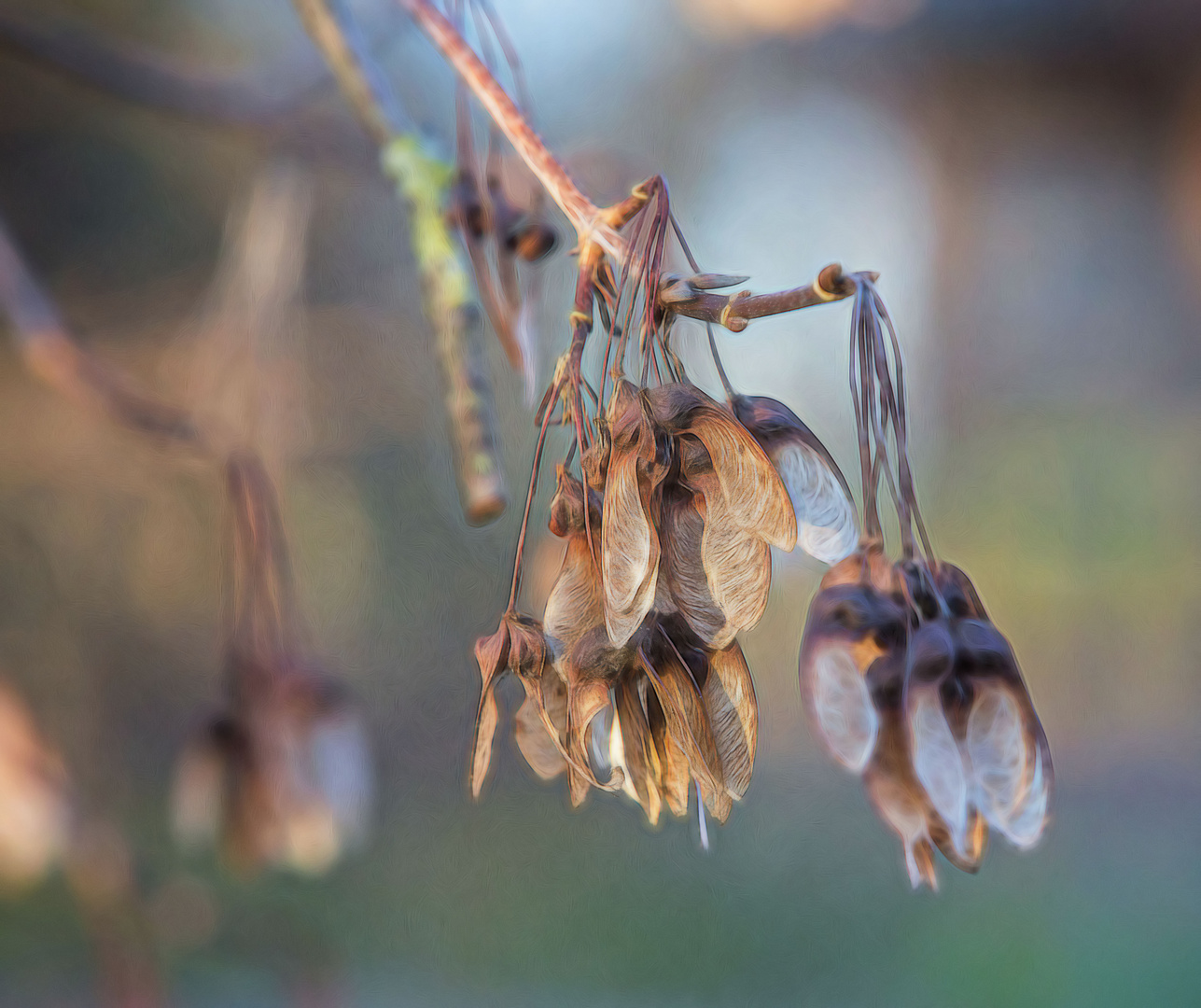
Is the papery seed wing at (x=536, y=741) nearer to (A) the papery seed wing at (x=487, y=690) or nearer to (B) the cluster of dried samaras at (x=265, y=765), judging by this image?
(A) the papery seed wing at (x=487, y=690)

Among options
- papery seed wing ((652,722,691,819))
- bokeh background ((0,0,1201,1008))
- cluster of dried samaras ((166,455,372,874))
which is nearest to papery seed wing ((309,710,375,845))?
cluster of dried samaras ((166,455,372,874))

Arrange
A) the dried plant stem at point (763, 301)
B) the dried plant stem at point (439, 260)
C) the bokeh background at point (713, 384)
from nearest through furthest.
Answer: the dried plant stem at point (763, 301) → the dried plant stem at point (439, 260) → the bokeh background at point (713, 384)

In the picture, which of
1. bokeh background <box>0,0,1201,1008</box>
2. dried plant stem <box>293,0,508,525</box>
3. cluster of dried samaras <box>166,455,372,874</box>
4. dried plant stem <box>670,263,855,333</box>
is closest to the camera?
dried plant stem <box>670,263,855,333</box>

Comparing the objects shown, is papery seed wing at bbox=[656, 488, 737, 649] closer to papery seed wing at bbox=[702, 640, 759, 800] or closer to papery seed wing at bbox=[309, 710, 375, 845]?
papery seed wing at bbox=[702, 640, 759, 800]

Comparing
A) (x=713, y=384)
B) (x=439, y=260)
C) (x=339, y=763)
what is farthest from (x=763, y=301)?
(x=713, y=384)

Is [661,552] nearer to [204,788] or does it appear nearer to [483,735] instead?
[483,735]

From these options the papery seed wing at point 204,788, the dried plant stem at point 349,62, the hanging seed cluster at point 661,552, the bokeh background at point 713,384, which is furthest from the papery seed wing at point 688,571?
the bokeh background at point 713,384
